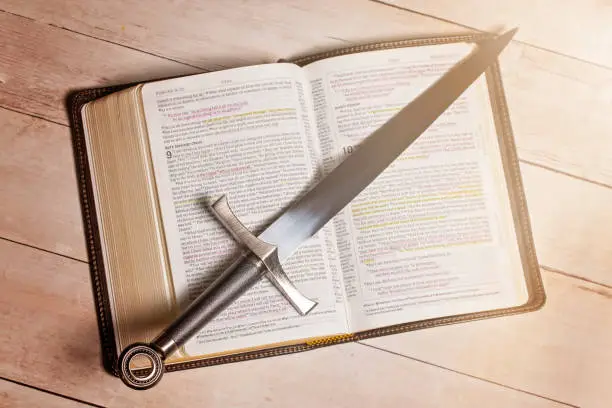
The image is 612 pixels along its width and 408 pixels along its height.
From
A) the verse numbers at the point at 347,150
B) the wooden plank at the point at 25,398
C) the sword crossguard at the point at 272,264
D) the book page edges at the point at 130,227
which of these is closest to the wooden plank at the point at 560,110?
the verse numbers at the point at 347,150

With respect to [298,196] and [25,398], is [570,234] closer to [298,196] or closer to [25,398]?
[298,196]

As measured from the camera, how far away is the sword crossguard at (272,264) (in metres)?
0.55

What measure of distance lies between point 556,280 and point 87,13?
692 millimetres

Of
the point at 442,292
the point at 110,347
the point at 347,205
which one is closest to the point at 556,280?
the point at 442,292

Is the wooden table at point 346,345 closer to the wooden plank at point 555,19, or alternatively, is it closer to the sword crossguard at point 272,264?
the wooden plank at point 555,19

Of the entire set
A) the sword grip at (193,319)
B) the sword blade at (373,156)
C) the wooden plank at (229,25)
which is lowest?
the sword grip at (193,319)

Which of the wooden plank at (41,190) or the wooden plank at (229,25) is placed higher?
the wooden plank at (229,25)

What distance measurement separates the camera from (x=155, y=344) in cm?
51

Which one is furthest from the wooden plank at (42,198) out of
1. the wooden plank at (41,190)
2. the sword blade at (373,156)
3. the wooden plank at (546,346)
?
the wooden plank at (546,346)

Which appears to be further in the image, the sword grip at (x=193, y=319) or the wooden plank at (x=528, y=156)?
the wooden plank at (x=528, y=156)

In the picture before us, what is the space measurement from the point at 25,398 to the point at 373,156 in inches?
20.2

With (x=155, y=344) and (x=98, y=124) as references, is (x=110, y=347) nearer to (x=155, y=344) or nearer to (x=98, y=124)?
(x=155, y=344)

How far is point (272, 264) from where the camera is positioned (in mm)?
557

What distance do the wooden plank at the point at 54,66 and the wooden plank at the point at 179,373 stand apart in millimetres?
184
